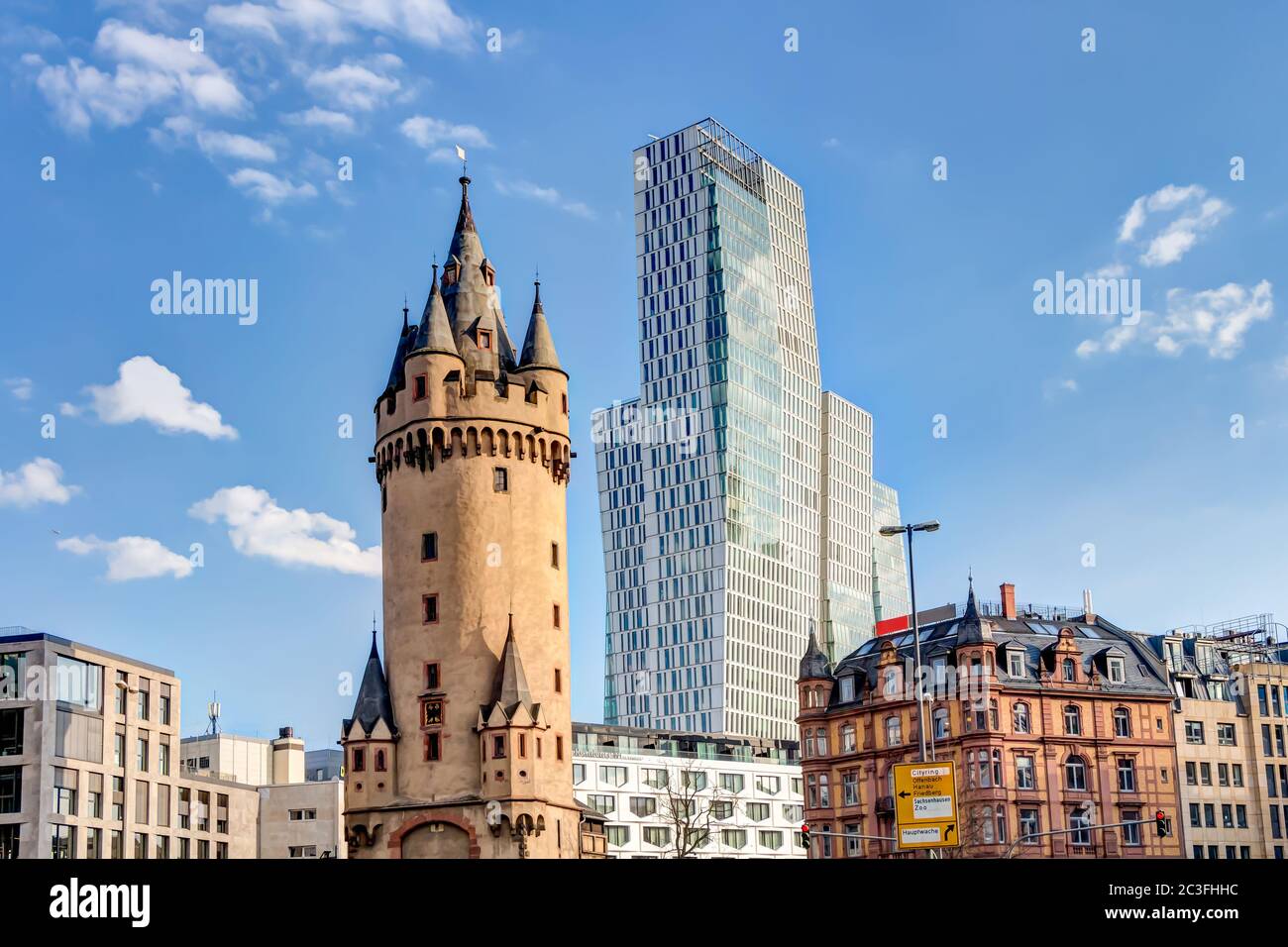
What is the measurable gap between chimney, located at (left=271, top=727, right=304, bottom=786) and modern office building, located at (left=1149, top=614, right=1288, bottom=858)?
8690 cm

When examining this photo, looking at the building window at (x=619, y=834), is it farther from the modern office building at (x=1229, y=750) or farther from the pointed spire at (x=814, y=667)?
the modern office building at (x=1229, y=750)

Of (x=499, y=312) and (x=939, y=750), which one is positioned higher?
(x=499, y=312)

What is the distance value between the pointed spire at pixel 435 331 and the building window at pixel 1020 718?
4405 centimetres

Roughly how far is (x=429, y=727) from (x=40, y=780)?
3838cm

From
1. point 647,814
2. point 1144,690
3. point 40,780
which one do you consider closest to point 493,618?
point 40,780

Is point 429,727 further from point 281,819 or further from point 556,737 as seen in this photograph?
point 281,819

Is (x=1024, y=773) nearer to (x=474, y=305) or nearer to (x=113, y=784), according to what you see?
(x=474, y=305)

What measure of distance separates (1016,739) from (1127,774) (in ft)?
29.6

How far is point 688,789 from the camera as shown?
15162cm

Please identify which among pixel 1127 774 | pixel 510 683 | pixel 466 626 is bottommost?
pixel 1127 774

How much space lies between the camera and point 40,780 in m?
108

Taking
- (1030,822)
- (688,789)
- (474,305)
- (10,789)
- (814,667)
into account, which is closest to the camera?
(474,305)

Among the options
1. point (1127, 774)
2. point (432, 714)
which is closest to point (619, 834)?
point (1127, 774)
